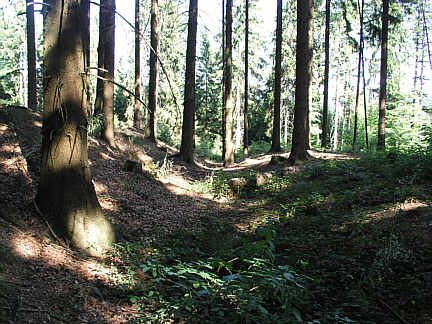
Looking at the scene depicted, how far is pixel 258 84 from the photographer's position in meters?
35.9

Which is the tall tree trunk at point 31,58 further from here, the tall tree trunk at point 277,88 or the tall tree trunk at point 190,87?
the tall tree trunk at point 277,88

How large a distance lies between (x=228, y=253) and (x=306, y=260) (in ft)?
4.06

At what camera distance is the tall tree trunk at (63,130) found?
4.33 m

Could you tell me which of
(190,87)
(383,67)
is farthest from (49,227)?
(383,67)

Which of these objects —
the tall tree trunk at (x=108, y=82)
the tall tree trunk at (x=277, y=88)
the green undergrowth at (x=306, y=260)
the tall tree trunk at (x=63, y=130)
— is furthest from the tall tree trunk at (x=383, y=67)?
the tall tree trunk at (x=63, y=130)

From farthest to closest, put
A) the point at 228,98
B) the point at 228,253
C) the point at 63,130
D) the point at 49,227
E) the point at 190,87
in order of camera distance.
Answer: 1. the point at 228,98
2. the point at 190,87
3. the point at 228,253
4. the point at 63,130
5. the point at 49,227

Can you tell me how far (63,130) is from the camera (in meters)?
4.37

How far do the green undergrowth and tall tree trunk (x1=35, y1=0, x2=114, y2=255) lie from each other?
0.89 m

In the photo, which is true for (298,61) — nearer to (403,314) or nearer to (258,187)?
(258,187)

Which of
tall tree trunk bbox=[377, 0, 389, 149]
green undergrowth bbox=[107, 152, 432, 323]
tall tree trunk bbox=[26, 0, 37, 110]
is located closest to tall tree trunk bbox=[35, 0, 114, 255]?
green undergrowth bbox=[107, 152, 432, 323]

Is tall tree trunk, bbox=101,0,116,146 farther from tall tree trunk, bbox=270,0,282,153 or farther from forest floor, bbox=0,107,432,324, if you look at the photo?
tall tree trunk, bbox=270,0,282,153

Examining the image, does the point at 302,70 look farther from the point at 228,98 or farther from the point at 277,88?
the point at 277,88

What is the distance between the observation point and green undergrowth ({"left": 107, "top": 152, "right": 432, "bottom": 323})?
10.4 feet

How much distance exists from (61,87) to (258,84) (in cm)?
3351
